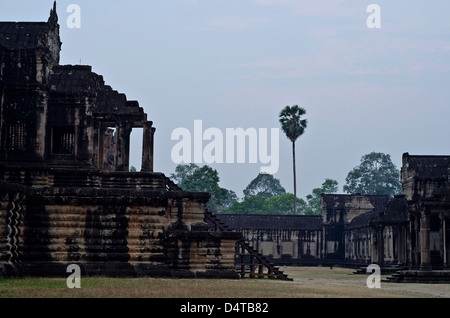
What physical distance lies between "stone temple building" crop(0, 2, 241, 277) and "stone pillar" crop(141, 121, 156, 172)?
5 cm

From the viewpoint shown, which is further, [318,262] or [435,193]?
[318,262]

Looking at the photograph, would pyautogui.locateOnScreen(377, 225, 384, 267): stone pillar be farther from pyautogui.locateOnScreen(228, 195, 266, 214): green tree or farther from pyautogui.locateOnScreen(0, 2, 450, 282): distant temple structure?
pyautogui.locateOnScreen(228, 195, 266, 214): green tree

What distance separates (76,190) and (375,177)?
133 m

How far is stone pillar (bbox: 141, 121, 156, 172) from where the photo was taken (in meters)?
37.5

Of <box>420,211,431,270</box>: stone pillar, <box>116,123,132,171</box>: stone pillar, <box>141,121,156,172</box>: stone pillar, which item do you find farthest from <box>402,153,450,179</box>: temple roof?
<box>116,123,132,171</box>: stone pillar

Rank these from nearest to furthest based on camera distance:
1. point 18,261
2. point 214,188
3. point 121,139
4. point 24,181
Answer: point 18,261 < point 24,181 < point 121,139 < point 214,188

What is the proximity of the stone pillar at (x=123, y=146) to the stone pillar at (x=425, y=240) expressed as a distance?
15.9 meters

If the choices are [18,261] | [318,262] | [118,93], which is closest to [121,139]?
[118,93]

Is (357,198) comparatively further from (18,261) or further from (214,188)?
(18,261)

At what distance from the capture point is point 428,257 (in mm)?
41406

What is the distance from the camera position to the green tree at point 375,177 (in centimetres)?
15562

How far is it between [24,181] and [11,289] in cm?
1129

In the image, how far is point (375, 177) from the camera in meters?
158
